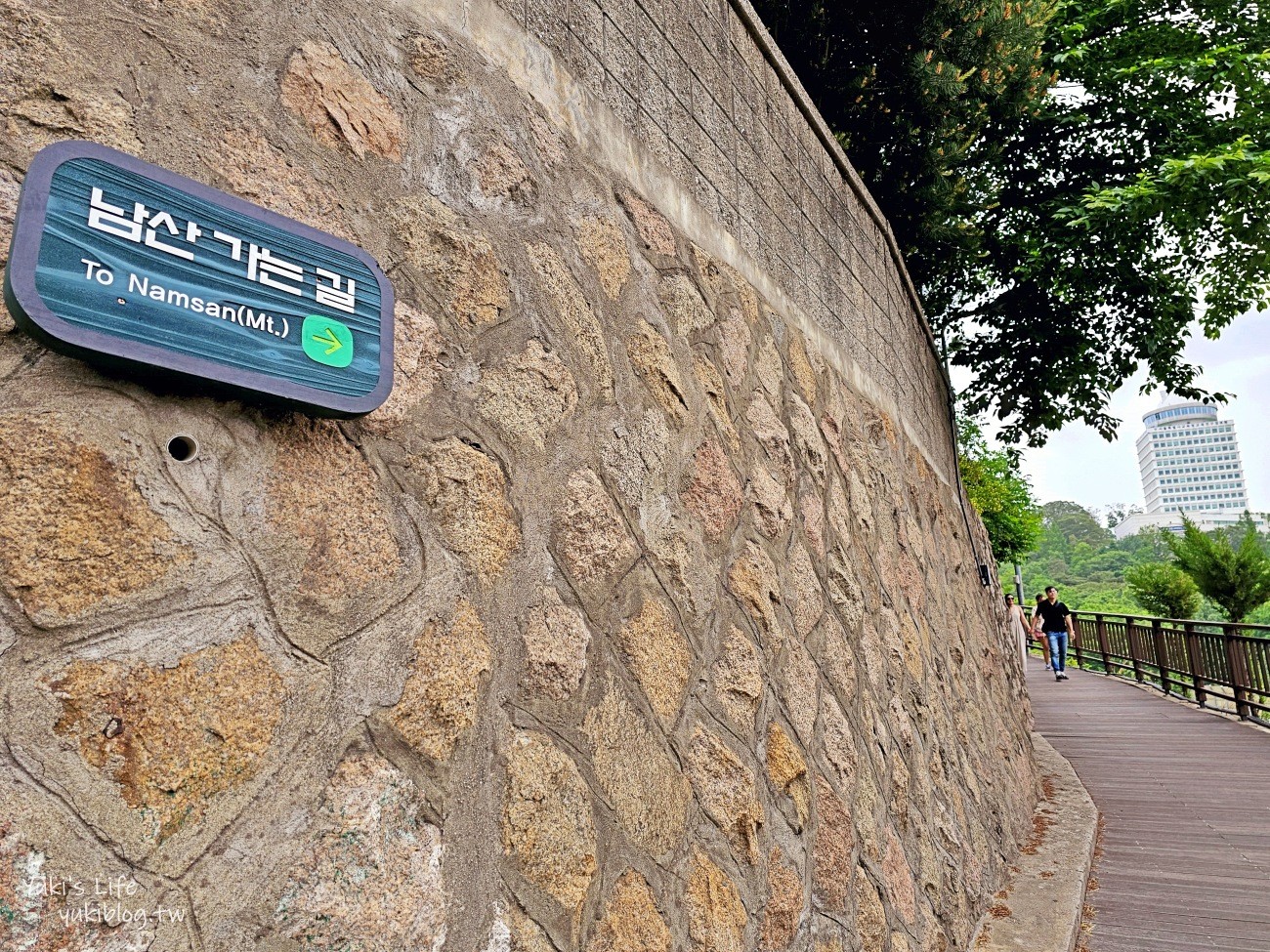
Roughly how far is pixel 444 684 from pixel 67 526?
58 cm

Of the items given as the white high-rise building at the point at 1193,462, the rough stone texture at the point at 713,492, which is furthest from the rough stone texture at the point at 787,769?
the white high-rise building at the point at 1193,462

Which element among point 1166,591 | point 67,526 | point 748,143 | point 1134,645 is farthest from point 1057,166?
point 1166,591

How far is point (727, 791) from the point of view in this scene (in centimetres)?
202

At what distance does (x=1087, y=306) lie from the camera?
30.8ft

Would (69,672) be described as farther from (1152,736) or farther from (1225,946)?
(1152,736)

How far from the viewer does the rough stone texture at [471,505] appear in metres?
1.47

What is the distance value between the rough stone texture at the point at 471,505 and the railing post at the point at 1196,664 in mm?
9809

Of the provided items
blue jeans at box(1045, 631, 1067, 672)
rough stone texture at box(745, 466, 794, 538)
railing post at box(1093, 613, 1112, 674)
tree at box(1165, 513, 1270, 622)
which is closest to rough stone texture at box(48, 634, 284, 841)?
rough stone texture at box(745, 466, 794, 538)

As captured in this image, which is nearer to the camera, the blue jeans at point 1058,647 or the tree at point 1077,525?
the blue jeans at point 1058,647

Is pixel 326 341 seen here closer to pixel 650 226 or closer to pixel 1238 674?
pixel 650 226

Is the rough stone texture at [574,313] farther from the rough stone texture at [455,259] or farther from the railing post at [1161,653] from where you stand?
the railing post at [1161,653]

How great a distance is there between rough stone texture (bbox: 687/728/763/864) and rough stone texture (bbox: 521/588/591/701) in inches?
18.0

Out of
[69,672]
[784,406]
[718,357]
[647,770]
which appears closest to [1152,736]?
[784,406]

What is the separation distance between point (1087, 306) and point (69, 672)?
409 inches
